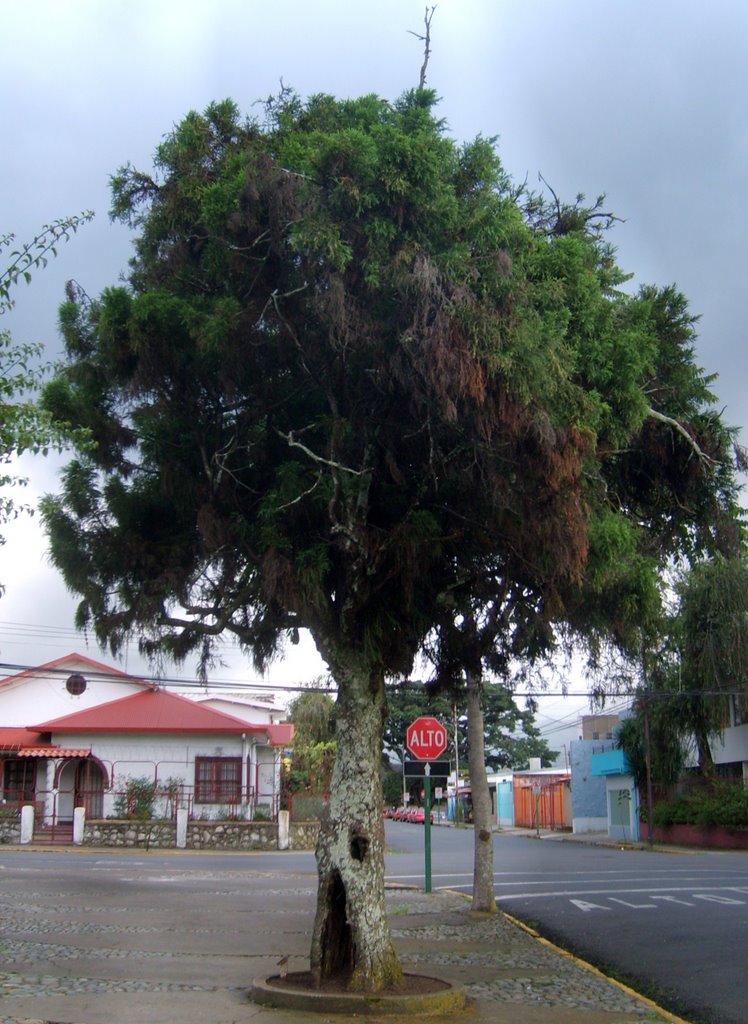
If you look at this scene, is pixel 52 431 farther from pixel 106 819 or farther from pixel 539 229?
pixel 106 819

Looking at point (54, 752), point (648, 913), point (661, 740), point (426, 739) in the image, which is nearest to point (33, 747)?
point (54, 752)

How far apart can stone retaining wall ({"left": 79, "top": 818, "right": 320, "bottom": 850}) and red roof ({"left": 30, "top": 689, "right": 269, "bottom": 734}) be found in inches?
127

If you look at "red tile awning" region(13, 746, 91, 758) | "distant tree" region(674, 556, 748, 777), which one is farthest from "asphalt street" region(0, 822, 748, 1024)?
"red tile awning" region(13, 746, 91, 758)

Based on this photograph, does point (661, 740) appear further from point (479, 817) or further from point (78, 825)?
point (479, 817)

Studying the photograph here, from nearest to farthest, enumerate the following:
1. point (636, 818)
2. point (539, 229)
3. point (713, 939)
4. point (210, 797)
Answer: point (539, 229), point (713, 939), point (210, 797), point (636, 818)

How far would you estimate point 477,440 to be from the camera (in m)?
9.43

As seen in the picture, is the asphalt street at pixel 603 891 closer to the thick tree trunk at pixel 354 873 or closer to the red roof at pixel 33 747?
the thick tree trunk at pixel 354 873

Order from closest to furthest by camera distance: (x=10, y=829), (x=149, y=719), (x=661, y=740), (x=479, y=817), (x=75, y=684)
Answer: (x=479, y=817) → (x=10, y=829) → (x=149, y=719) → (x=75, y=684) → (x=661, y=740)

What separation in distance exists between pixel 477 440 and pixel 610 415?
5.13 ft

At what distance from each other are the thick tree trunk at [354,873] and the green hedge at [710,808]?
113 ft

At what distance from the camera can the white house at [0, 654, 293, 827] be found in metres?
36.9

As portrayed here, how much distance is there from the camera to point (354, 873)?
30.0 feet

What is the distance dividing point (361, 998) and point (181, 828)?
27.3 meters

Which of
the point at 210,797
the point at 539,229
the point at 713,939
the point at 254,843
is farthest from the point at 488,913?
the point at 210,797
